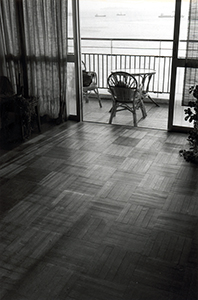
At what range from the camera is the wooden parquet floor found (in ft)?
6.41

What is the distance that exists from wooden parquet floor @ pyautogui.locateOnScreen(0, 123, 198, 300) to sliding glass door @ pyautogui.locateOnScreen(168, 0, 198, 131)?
1.50 feet

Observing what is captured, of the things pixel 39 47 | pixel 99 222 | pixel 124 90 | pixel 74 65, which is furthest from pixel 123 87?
pixel 99 222

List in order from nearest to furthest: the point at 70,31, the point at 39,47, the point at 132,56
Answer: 1. the point at 39,47
2. the point at 70,31
3. the point at 132,56

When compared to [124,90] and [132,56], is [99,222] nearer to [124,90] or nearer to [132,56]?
[124,90]

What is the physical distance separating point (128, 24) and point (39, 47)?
10.5ft

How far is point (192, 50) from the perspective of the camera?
12.8 ft

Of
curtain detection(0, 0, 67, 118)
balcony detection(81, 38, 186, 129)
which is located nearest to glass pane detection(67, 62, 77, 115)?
curtain detection(0, 0, 67, 118)

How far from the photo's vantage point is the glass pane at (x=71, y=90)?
15.5 ft

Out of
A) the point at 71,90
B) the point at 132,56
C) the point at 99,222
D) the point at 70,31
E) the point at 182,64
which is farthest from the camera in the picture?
the point at 132,56

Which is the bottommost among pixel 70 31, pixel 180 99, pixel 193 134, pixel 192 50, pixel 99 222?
pixel 99 222

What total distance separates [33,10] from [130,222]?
3.02m

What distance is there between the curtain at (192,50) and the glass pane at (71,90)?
5.21 ft

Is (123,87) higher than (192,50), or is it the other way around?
(192,50)

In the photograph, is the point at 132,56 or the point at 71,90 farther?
the point at 132,56
